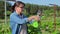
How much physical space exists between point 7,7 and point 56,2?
244 cm

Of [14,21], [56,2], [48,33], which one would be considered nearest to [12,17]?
[14,21]

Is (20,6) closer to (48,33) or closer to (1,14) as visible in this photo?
(48,33)

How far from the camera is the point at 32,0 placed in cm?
398

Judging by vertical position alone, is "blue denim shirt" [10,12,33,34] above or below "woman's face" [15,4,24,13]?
below

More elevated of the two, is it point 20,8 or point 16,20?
point 20,8

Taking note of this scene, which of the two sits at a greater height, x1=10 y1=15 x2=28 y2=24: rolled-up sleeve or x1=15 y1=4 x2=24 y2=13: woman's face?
x1=15 y1=4 x2=24 y2=13: woman's face

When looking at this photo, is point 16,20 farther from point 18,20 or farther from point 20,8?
point 20,8

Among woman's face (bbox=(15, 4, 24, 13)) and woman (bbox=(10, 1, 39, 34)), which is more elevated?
woman's face (bbox=(15, 4, 24, 13))

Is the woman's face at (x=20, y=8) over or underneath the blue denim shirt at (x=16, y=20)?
over

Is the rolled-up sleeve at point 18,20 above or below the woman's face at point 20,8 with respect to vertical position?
below

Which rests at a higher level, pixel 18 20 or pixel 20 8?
pixel 20 8

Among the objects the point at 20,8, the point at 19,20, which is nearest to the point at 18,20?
the point at 19,20

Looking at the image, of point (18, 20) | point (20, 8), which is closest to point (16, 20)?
point (18, 20)

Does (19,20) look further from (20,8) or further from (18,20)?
(20,8)
